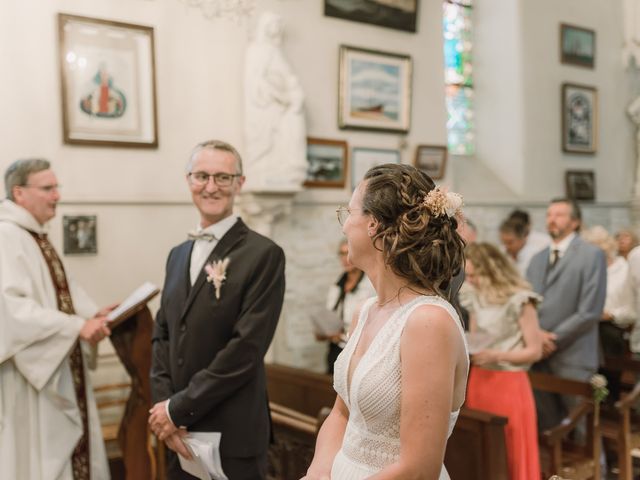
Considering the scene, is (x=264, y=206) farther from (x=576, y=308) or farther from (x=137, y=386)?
(x=576, y=308)

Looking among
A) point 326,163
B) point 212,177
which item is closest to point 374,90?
point 326,163

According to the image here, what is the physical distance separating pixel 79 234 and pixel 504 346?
115 inches

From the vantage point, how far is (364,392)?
1.62 metres

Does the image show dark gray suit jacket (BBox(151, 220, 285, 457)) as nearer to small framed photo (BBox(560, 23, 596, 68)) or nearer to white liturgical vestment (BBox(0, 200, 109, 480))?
white liturgical vestment (BBox(0, 200, 109, 480))

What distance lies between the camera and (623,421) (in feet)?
12.9

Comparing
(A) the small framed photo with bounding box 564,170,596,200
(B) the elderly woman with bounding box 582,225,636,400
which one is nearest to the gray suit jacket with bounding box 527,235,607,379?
(B) the elderly woman with bounding box 582,225,636,400

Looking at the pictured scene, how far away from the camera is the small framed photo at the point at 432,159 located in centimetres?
648

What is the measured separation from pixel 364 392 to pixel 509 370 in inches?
85.5

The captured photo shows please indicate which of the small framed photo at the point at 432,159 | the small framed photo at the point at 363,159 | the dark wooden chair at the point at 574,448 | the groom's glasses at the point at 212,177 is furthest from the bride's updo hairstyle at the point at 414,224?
the small framed photo at the point at 432,159

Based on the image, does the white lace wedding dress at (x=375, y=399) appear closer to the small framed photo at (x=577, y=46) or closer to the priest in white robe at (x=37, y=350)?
the priest in white robe at (x=37, y=350)

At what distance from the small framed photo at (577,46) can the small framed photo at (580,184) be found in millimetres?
1315

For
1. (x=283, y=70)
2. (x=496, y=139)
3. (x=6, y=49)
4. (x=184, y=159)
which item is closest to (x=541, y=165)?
(x=496, y=139)

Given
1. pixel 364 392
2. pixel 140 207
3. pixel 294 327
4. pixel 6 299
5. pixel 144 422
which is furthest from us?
pixel 294 327

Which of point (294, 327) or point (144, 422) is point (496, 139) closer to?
point (294, 327)
